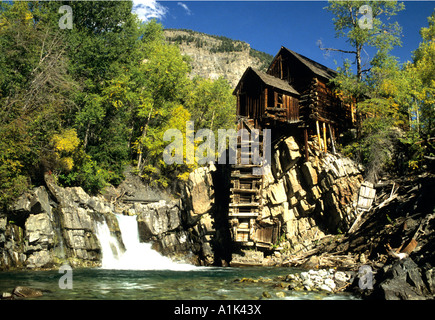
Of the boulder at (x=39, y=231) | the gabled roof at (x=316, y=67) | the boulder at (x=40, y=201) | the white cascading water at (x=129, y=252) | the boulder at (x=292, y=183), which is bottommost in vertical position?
the white cascading water at (x=129, y=252)

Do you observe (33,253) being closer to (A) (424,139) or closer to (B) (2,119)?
(B) (2,119)

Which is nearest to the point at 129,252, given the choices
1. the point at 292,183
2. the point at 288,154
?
the point at 292,183

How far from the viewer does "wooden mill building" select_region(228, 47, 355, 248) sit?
24695 millimetres

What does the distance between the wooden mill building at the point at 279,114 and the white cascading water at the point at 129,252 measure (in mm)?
5833

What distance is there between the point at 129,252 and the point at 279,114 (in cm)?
1630

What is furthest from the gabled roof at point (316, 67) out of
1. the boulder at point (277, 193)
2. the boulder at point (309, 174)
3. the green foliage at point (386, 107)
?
the boulder at point (277, 193)

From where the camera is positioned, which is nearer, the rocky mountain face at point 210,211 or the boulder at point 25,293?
the boulder at point 25,293

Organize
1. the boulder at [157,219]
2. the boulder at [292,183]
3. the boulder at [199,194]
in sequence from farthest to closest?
the boulder at [199,194] < the boulder at [292,183] < the boulder at [157,219]

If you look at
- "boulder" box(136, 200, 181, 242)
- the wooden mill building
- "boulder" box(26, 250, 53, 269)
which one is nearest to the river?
"boulder" box(26, 250, 53, 269)

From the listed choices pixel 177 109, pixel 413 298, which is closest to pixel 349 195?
pixel 413 298

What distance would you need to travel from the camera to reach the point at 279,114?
88.5 ft

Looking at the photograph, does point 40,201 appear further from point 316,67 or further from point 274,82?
point 316,67

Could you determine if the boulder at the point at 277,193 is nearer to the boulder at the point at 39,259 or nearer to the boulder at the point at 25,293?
the boulder at the point at 39,259

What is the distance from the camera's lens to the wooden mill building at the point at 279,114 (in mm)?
24695
